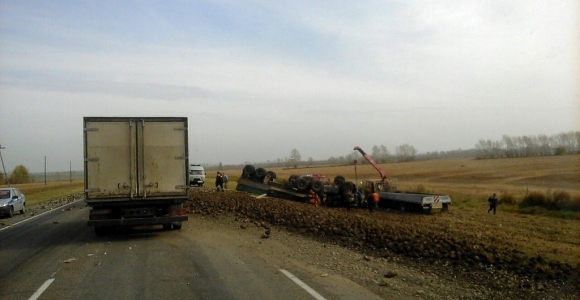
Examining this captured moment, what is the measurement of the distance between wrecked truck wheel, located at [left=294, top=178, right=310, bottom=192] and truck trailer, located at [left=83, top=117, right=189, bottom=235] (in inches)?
638

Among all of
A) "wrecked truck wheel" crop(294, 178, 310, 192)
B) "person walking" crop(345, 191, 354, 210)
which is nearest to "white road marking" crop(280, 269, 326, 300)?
"person walking" crop(345, 191, 354, 210)

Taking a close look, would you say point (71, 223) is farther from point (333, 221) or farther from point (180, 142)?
point (333, 221)

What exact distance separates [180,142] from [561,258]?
9.70 m

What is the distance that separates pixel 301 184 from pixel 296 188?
15.7 inches

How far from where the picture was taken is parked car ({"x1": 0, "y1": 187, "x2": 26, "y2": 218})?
24.5 meters

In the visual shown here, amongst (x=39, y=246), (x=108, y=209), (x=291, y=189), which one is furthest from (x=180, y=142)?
(x=291, y=189)

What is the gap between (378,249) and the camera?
1205 cm

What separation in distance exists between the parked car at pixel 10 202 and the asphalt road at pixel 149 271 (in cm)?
1133

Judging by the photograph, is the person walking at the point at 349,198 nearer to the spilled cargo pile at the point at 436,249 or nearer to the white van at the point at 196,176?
the spilled cargo pile at the point at 436,249

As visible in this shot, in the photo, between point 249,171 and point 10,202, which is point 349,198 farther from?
point 10,202

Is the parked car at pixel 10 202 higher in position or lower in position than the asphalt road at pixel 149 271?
higher

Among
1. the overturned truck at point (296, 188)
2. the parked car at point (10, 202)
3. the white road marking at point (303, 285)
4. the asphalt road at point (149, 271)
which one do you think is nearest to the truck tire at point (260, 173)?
the overturned truck at point (296, 188)

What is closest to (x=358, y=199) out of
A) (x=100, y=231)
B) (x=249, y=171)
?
(x=249, y=171)

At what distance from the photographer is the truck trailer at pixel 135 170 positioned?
1334 cm
